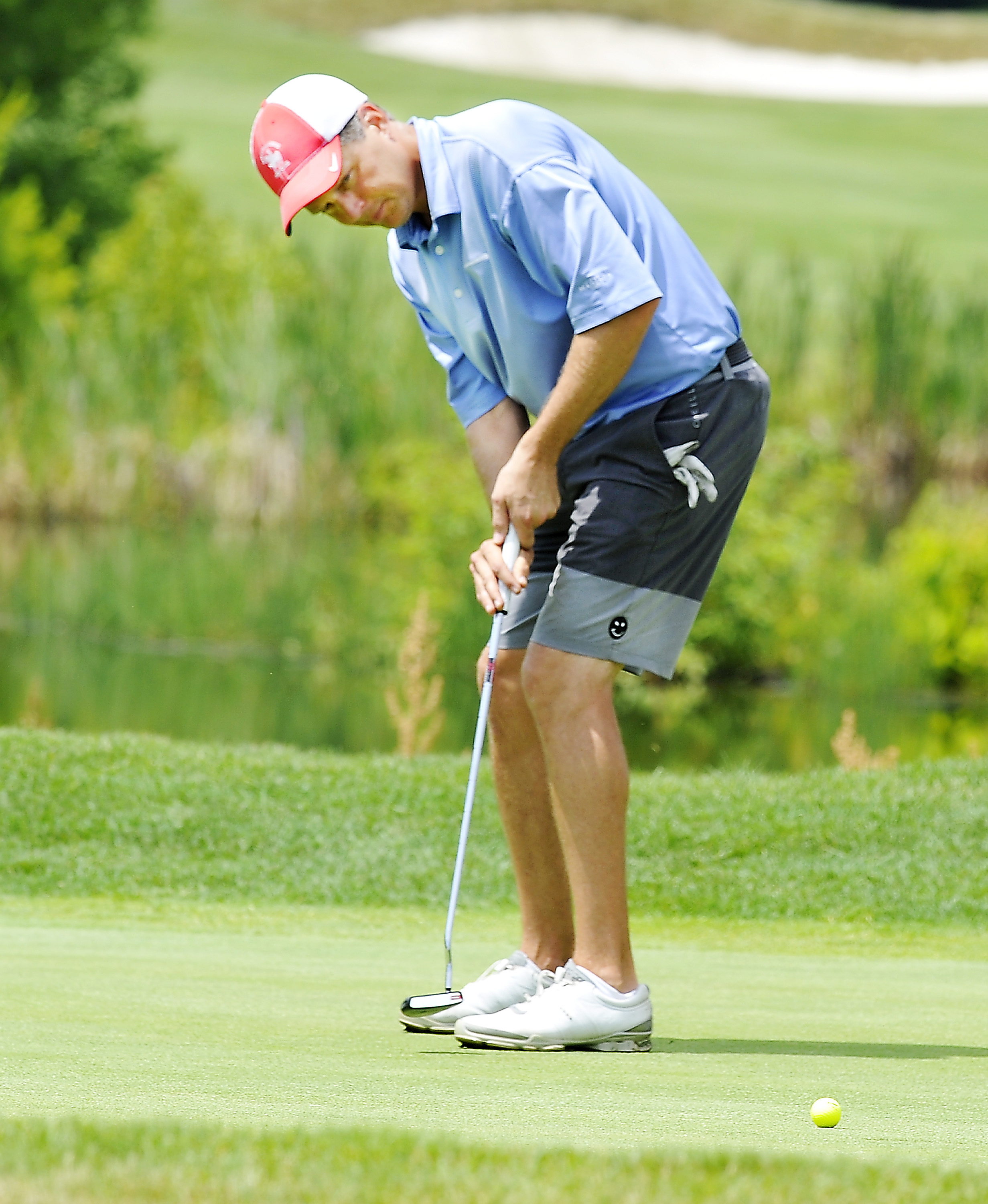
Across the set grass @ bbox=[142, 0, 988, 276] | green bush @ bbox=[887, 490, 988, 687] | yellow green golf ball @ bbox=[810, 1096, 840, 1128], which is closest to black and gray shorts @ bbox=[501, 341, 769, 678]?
yellow green golf ball @ bbox=[810, 1096, 840, 1128]

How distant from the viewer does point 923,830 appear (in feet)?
21.2

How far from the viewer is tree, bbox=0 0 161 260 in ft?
102

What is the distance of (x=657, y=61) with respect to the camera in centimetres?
6344

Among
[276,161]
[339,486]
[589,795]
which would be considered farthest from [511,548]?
[339,486]

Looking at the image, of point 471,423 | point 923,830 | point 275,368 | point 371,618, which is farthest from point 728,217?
point 471,423

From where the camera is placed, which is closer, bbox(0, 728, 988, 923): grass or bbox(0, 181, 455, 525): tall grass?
bbox(0, 728, 988, 923): grass

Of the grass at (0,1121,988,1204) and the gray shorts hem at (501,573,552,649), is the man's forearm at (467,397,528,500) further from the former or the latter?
the grass at (0,1121,988,1204)

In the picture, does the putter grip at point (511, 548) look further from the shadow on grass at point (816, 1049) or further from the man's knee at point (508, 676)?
the shadow on grass at point (816, 1049)

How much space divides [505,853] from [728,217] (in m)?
29.3

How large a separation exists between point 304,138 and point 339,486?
1550cm

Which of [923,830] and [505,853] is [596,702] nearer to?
[505,853]

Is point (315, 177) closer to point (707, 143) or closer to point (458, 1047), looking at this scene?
point (458, 1047)

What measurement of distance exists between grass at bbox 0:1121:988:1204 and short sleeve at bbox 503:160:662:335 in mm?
1392

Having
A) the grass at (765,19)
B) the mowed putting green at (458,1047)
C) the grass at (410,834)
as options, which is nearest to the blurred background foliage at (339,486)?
the grass at (410,834)
